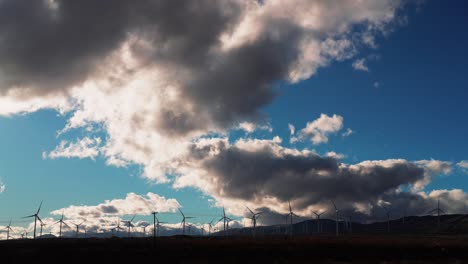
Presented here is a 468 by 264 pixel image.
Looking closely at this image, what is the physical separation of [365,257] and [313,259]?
59.0 ft

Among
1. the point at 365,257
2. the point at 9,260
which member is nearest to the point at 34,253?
the point at 9,260

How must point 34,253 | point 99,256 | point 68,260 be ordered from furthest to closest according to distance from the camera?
1. point 34,253
2. point 99,256
3. point 68,260

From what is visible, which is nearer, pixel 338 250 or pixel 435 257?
pixel 435 257

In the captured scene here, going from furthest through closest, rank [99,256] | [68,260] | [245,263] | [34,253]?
[34,253] → [99,256] → [68,260] → [245,263]

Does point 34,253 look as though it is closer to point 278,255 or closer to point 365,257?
point 278,255

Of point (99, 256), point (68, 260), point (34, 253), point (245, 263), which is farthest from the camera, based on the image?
point (34, 253)

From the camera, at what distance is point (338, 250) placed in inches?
6088

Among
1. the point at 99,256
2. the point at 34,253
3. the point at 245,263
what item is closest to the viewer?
the point at 245,263

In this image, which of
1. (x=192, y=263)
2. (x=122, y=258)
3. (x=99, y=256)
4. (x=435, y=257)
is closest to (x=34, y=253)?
(x=99, y=256)

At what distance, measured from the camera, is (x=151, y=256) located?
139750 millimetres

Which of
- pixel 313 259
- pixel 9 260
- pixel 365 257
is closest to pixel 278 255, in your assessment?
pixel 313 259

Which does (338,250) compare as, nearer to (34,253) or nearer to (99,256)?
(99,256)

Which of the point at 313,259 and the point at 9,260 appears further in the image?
the point at 9,260

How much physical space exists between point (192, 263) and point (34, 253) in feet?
202
